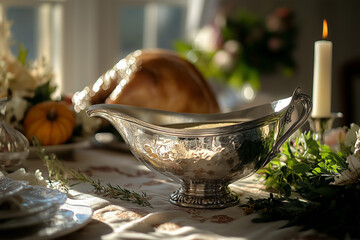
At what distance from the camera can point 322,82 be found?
97 centimetres

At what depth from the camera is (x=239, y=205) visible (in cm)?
76

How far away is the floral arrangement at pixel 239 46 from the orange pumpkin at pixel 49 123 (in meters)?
1.41

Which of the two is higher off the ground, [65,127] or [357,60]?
[357,60]

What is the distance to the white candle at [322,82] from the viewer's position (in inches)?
38.1

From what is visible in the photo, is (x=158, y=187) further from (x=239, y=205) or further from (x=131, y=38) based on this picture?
(x=131, y=38)

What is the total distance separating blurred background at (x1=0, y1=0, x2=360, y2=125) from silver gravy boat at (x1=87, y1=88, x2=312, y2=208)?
5.61 ft

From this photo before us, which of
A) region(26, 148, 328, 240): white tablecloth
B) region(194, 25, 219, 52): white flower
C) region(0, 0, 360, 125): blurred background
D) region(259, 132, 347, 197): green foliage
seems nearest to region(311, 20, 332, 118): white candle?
region(259, 132, 347, 197): green foliage

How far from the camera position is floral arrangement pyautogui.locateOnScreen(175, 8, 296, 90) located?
2.57 meters

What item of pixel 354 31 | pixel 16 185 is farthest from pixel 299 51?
pixel 16 185

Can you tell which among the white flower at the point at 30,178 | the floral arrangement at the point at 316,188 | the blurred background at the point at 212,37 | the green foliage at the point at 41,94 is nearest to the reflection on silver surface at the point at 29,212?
the white flower at the point at 30,178

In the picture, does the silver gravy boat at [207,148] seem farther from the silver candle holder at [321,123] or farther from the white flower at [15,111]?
the white flower at [15,111]

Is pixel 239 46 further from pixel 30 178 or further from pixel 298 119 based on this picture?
pixel 30 178

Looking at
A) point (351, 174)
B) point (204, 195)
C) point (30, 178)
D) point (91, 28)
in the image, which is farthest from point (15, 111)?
point (91, 28)

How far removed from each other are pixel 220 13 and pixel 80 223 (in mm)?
2300
